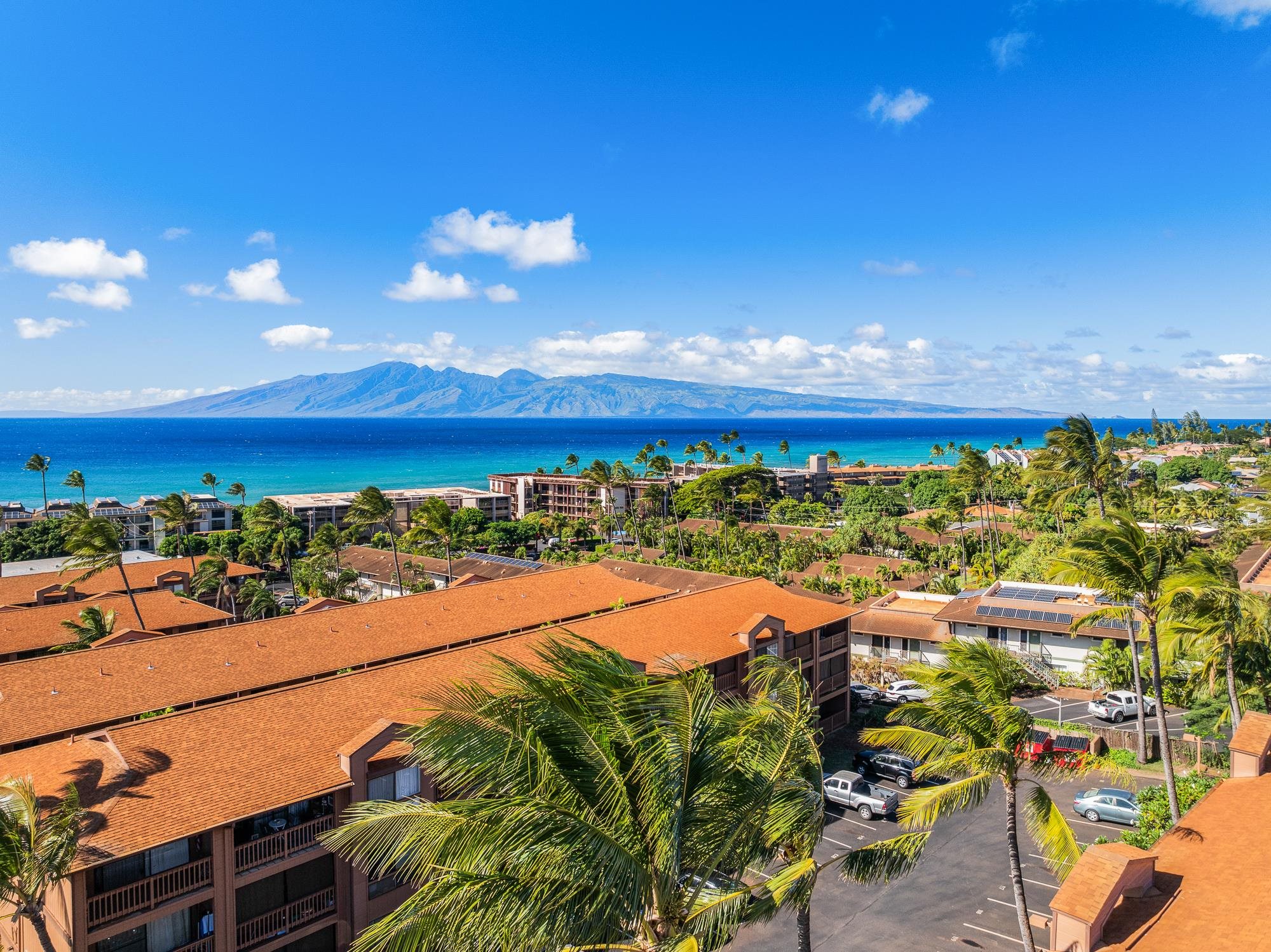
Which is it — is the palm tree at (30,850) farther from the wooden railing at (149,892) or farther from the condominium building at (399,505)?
the condominium building at (399,505)

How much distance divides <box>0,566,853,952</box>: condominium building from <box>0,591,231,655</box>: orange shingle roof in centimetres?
1584

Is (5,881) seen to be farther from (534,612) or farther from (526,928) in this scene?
(534,612)

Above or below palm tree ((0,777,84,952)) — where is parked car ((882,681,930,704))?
below

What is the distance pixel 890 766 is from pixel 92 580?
51073mm

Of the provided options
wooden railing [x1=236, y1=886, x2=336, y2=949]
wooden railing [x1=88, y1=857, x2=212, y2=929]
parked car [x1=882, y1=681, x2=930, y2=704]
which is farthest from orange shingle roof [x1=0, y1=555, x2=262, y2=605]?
parked car [x1=882, y1=681, x2=930, y2=704]

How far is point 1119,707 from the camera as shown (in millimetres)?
36844

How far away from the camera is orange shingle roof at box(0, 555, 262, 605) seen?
4672cm

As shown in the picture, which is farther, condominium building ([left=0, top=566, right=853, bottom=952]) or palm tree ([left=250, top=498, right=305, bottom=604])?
palm tree ([left=250, top=498, right=305, bottom=604])

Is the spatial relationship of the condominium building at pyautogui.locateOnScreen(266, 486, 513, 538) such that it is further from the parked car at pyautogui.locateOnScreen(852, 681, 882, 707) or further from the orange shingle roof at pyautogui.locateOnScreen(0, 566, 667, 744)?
the parked car at pyautogui.locateOnScreen(852, 681, 882, 707)

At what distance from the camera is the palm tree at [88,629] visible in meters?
35.0

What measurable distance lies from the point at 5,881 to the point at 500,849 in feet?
30.9

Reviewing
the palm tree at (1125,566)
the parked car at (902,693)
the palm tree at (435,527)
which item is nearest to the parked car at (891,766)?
the palm tree at (1125,566)

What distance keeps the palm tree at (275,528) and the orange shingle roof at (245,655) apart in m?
49.1

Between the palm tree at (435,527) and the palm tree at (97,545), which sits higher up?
the palm tree at (97,545)
